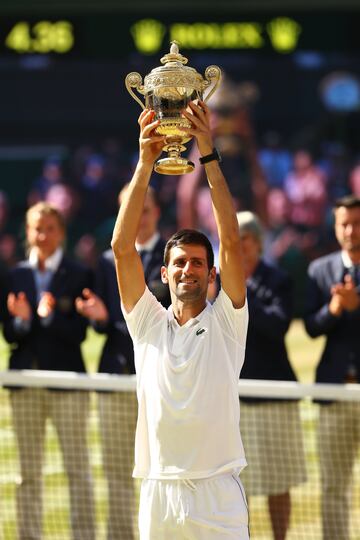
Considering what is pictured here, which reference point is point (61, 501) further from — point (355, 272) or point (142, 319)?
point (142, 319)

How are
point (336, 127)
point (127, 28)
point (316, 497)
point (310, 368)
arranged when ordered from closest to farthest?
point (316, 497), point (310, 368), point (127, 28), point (336, 127)

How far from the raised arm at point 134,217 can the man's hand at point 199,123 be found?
14 cm

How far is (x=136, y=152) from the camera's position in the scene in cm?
1881

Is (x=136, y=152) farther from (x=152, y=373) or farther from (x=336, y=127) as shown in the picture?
(x=152, y=373)

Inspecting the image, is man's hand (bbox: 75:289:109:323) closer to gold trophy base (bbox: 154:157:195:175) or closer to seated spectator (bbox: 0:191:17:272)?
gold trophy base (bbox: 154:157:195:175)

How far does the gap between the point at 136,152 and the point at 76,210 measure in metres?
1.33

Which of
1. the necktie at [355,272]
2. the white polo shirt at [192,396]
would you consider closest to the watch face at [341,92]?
the necktie at [355,272]

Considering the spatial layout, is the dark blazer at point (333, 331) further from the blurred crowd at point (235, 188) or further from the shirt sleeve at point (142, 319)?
the blurred crowd at point (235, 188)

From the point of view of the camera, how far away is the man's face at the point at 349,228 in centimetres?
671

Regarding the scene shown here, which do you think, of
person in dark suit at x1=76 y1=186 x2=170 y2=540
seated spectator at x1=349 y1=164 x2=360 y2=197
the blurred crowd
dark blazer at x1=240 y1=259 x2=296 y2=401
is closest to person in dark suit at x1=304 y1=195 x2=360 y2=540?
dark blazer at x1=240 y1=259 x2=296 y2=401

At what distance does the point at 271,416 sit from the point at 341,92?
1206 centimetres

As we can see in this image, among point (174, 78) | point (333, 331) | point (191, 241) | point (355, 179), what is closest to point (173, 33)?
point (355, 179)

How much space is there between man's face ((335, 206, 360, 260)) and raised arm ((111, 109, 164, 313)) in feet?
7.08

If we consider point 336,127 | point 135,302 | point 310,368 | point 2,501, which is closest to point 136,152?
point 336,127
